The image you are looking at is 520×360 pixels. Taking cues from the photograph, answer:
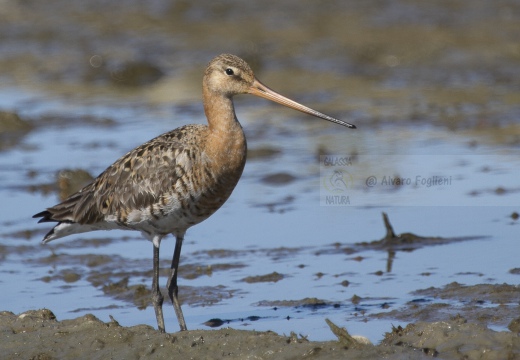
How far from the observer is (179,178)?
305 inches

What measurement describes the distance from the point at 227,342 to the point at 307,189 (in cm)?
458

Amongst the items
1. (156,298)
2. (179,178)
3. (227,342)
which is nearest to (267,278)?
(156,298)

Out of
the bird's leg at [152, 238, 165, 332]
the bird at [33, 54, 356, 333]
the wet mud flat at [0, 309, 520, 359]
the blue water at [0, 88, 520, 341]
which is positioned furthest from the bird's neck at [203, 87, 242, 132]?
the wet mud flat at [0, 309, 520, 359]

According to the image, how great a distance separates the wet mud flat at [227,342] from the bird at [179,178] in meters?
0.75

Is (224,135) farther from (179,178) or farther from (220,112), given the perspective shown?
(179,178)

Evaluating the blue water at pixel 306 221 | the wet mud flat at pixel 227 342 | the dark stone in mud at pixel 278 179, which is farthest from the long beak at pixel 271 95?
the dark stone in mud at pixel 278 179

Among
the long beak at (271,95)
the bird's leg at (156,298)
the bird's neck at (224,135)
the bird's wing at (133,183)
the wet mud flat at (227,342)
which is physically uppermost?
the long beak at (271,95)

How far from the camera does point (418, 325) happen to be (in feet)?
21.3

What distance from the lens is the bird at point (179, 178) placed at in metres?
7.74

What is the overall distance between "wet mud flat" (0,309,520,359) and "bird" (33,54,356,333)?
753 mm

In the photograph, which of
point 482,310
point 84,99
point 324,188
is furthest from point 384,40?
point 482,310

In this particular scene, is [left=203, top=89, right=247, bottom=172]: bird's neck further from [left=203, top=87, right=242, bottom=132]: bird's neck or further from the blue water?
the blue water

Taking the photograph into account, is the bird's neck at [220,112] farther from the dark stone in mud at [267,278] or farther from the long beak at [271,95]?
the dark stone in mud at [267,278]

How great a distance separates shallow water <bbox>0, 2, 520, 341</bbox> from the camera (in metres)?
8.42
